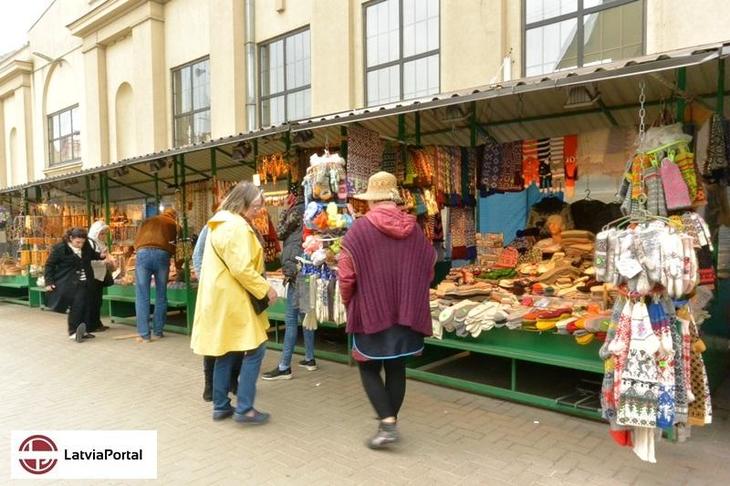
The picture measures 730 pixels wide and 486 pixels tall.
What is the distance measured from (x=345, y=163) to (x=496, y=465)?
3577mm

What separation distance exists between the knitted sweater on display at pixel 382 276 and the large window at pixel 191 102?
12195 mm

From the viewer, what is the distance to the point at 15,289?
44.7 ft

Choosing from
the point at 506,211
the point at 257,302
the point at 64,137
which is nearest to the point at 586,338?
the point at 257,302

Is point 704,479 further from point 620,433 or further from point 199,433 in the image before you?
point 199,433

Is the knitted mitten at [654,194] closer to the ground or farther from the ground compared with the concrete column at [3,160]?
closer to the ground

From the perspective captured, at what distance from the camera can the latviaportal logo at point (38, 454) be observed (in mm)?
3632

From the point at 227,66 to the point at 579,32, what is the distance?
846cm

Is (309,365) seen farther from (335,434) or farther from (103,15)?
(103,15)

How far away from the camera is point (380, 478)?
349cm

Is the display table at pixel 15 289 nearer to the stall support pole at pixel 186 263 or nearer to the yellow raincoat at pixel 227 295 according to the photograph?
the stall support pole at pixel 186 263

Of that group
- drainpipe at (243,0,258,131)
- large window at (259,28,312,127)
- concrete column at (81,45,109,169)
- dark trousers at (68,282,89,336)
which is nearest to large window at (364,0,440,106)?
large window at (259,28,312,127)

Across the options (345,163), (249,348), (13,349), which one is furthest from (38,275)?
(249,348)

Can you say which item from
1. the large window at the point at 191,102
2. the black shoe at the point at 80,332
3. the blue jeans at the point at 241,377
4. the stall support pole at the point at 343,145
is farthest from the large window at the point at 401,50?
the blue jeans at the point at 241,377

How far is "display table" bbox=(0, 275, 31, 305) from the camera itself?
12.1 m
